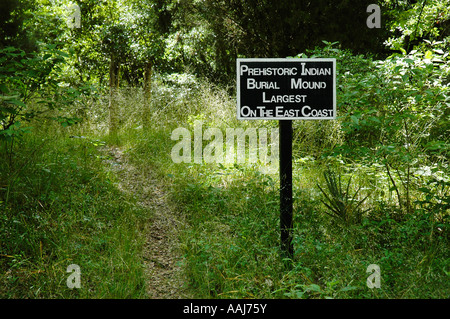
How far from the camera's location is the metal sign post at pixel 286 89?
3.16m

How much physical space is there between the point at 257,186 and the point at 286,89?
1863 mm

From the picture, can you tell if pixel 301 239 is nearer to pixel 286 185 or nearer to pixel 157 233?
pixel 286 185

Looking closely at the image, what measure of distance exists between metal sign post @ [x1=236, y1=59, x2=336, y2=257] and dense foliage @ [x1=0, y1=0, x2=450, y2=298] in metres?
0.79

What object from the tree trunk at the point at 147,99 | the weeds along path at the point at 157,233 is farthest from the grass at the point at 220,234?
the tree trunk at the point at 147,99

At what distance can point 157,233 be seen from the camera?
4.23m

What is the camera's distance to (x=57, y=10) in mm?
10203

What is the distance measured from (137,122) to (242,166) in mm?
3747

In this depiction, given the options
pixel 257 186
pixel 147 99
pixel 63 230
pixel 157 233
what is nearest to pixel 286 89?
pixel 257 186

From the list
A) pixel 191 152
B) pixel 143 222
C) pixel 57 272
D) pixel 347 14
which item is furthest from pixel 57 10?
pixel 57 272

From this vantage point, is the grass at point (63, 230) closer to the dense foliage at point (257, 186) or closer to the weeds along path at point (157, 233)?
the dense foliage at point (257, 186)

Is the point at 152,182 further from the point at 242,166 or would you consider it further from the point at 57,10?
the point at 57,10

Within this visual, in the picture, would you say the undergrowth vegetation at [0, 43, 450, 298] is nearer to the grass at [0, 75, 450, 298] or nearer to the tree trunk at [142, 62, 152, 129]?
the grass at [0, 75, 450, 298]

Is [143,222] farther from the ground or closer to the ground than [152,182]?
closer to the ground

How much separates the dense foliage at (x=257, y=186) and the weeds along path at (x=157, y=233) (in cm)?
10
